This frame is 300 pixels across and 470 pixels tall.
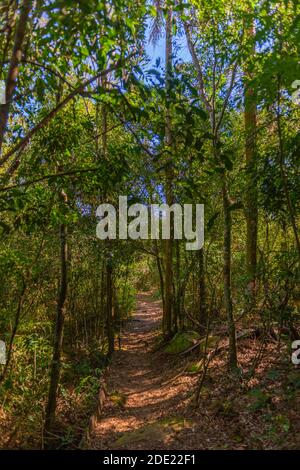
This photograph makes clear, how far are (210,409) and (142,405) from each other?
5.83ft

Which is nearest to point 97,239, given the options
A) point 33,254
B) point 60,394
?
point 33,254

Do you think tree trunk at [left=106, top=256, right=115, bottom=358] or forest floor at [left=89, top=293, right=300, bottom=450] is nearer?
forest floor at [left=89, top=293, right=300, bottom=450]

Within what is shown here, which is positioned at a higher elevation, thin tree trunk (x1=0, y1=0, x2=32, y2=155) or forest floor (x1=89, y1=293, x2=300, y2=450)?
thin tree trunk (x1=0, y1=0, x2=32, y2=155)

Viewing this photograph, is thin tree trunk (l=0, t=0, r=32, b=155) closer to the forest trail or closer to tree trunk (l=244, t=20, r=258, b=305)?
tree trunk (l=244, t=20, r=258, b=305)

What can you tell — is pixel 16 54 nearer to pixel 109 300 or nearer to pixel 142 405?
pixel 142 405

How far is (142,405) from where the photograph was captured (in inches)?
272

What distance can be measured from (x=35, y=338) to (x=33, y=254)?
1829mm

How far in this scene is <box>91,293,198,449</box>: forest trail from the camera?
16.7 ft

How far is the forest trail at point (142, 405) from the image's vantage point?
5098 millimetres

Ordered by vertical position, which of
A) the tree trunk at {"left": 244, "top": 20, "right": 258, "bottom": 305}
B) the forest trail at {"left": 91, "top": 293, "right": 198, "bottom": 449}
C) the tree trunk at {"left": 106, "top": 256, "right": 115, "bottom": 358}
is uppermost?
the tree trunk at {"left": 244, "top": 20, "right": 258, "bottom": 305}

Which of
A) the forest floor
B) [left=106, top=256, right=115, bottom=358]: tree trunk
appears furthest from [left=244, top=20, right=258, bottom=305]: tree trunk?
[left=106, top=256, right=115, bottom=358]: tree trunk

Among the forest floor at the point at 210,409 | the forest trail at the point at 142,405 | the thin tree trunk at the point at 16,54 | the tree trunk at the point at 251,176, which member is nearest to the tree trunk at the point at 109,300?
the forest trail at the point at 142,405
